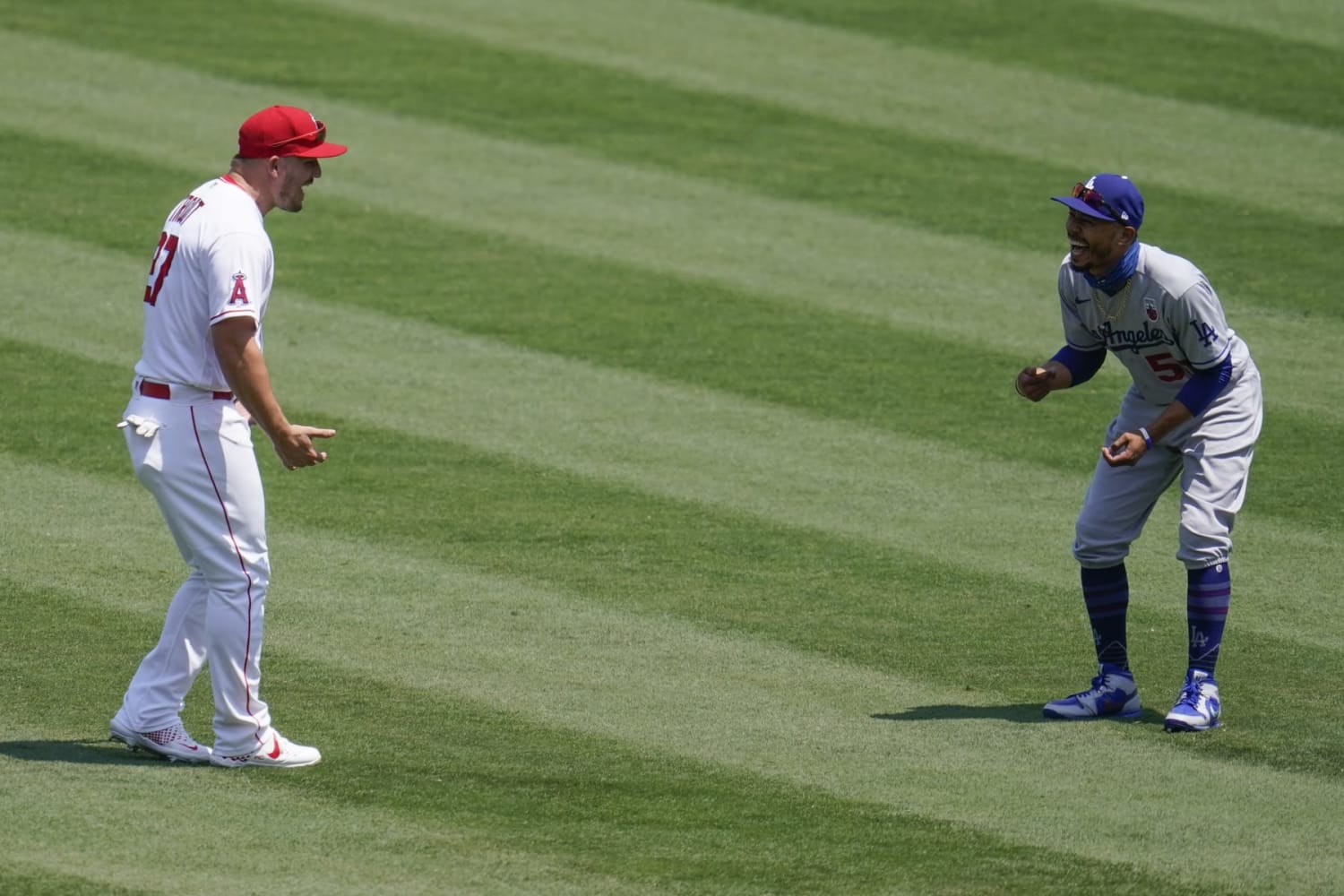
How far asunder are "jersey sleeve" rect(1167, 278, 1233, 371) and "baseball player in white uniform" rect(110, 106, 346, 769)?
2.74 metres

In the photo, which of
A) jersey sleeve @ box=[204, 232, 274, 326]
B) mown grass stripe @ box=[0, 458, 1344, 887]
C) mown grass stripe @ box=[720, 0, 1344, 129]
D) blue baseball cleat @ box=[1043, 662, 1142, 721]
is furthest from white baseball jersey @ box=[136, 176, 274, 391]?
mown grass stripe @ box=[720, 0, 1344, 129]

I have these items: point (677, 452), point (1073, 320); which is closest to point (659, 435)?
point (677, 452)

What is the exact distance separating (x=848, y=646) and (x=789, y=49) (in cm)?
871

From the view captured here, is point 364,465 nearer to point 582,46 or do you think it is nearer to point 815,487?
point 815,487

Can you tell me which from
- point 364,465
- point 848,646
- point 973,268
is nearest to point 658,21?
point 973,268

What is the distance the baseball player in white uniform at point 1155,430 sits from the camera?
19.7ft

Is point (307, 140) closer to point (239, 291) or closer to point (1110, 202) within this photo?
point (239, 291)

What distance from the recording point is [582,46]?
14.5 meters

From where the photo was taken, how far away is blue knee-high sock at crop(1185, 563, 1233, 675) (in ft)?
19.9

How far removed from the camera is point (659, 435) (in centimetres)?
909

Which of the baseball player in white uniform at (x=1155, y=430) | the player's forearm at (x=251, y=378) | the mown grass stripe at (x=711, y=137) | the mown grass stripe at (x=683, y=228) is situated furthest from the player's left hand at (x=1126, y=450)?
the mown grass stripe at (x=711, y=137)

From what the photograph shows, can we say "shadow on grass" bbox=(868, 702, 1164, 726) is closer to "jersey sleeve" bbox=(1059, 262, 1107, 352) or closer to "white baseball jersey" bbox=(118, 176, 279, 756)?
"jersey sleeve" bbox=(1059, 262, 1107, 352)

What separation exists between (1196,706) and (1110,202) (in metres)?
1.65

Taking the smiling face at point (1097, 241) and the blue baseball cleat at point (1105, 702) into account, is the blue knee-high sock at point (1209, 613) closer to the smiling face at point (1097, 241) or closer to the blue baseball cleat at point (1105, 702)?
the blue baseball cleat at point (1105, 702)
